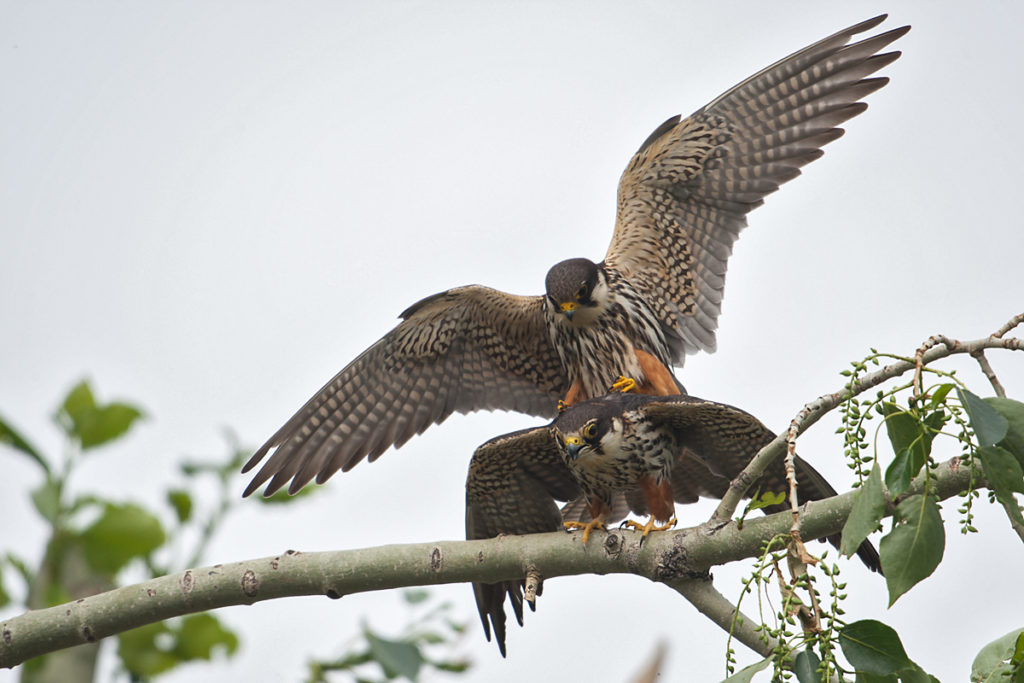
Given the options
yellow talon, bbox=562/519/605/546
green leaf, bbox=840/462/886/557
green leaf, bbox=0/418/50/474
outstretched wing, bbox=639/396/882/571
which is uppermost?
green leaf, bbox=0/418/50/474

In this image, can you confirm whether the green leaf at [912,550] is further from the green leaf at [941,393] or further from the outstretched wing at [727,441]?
the outstretched wing at [727,441]

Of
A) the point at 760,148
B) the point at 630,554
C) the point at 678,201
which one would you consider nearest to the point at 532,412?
the point at 678,201

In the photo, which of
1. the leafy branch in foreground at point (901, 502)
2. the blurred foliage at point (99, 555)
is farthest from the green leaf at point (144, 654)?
the leafy branch in foreground at point (901, 502)

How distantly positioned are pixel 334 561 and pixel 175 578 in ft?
1.85

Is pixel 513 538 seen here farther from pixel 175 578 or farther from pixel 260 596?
pixel 175 578

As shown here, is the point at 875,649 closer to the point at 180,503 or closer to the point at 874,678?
the point at 874,678

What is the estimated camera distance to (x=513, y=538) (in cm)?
391

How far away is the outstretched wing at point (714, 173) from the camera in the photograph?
235 inches

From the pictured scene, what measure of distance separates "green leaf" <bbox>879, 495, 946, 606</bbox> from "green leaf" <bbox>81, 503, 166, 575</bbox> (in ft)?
10.5

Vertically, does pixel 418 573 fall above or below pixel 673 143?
below

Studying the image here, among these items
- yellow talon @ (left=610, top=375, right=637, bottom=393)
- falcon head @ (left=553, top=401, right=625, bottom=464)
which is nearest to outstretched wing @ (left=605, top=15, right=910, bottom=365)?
yellow talon @ (left=610, top=375, right=637, bottom=393)

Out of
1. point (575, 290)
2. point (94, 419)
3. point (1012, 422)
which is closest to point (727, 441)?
point (575, 290)

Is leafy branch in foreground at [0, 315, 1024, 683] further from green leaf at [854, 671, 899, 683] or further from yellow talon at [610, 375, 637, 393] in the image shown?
yellow talon at [610, 375, 637, 393]

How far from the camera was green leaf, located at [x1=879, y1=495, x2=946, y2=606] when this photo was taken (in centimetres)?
228
